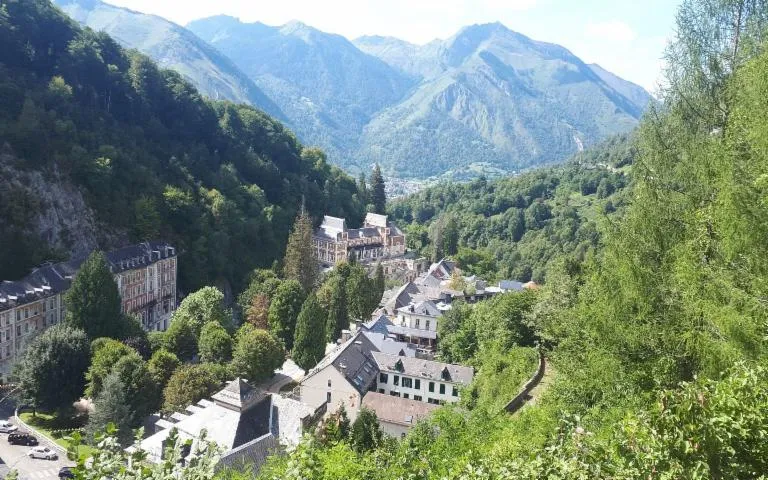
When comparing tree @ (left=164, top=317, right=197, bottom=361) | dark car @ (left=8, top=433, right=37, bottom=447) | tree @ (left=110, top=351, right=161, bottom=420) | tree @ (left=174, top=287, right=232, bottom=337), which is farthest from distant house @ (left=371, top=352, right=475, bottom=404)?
dark car @ (left=8, top=433, right=37, bottom=447)

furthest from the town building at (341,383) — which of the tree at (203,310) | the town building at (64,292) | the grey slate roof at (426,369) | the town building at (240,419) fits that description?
the town building at (64,292)

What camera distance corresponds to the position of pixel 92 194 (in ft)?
207

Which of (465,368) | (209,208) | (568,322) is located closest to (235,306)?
(209,208)

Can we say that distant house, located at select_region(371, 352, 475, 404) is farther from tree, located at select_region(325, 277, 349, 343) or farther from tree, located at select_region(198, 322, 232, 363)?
tree, located at select_region(198, 322, 232, 363)

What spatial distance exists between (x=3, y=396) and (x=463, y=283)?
43.9 metres

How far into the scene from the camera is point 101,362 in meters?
37.4

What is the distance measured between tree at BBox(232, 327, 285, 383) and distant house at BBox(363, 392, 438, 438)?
32.9 ft

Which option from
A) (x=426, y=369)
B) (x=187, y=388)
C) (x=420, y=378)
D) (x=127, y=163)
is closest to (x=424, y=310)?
(x=426, y=369)

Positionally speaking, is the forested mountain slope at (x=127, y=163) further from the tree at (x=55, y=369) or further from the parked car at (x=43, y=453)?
the parked car at (x=43, y=453)

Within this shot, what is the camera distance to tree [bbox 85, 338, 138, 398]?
3684 cm

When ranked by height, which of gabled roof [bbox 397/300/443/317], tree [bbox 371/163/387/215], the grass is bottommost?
the grass

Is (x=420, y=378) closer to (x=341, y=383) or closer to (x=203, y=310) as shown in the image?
(x=341, y=383)

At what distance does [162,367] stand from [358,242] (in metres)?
51.3

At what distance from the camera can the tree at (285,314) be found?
172ft
